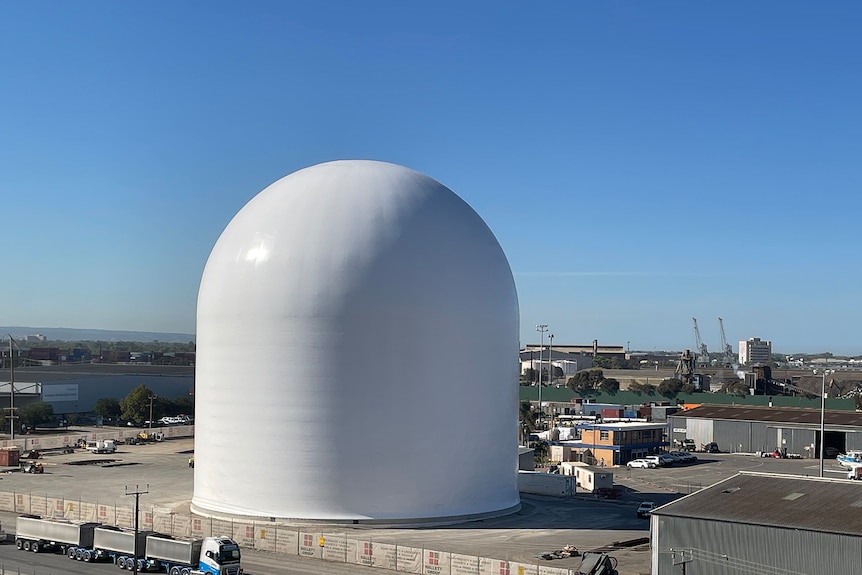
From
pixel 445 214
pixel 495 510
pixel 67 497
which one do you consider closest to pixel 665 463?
pixel 495 510

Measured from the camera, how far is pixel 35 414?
109688 mm

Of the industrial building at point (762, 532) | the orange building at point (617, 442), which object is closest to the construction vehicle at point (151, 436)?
the orange building at point (617, 442)

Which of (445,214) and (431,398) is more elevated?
(445,214)

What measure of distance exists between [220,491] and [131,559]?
351 inches

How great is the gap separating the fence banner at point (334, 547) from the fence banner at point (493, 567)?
23.4ft

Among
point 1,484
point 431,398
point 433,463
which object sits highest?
point 431,398

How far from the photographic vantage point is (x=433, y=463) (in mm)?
48812

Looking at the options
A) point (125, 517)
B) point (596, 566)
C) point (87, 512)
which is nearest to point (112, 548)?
point (125, 517)

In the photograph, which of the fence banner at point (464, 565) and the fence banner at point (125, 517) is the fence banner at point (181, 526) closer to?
the fence banner at point (125, 517)

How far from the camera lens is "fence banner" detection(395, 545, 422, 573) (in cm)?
3997

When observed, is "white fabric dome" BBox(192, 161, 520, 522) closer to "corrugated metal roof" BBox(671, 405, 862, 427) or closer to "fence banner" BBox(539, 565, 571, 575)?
"fence banner" BBox(539, 565, 571, 575)

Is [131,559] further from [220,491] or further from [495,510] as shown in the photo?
[495,510]

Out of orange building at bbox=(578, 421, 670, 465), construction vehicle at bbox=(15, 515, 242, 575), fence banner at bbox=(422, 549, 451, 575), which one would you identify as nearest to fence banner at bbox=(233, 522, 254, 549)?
construction vehicle at bbox=(15, 515, 242, 575)

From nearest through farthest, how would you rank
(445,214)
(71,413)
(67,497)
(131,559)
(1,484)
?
(131,559) < (445,214) < (67,497) < (1,484) < (71,413)
